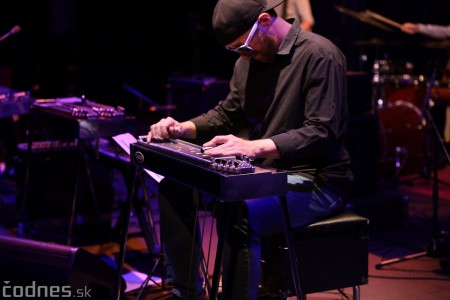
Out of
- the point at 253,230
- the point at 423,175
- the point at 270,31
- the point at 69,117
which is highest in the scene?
the point at 270,31

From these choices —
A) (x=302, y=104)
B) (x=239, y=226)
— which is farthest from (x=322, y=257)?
(x=302, y=104)

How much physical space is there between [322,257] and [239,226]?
1.83ft

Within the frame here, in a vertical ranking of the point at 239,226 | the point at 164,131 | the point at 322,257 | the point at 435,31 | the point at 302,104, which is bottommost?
the point at 322,257

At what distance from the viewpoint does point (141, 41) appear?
9398 mm

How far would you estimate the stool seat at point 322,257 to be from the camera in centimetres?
330

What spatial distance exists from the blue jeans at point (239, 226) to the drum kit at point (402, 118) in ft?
13.3

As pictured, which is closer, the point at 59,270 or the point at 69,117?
the point at 59,270

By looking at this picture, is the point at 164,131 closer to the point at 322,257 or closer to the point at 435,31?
the point at 322,257

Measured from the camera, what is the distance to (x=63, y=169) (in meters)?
4.95

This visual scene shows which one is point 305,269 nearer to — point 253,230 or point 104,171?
point 253,230

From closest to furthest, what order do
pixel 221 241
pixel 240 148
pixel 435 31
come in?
pixel 221 241, pixel 240 148, pixel 435 31

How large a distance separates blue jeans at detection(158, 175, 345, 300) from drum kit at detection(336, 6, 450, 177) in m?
4.04

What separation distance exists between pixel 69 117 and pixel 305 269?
182 centimetres

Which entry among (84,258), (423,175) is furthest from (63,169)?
(423,175)
